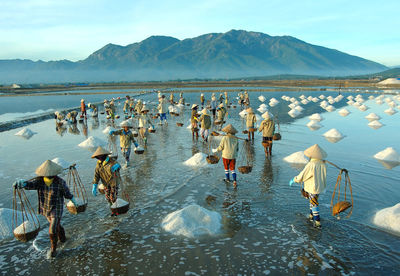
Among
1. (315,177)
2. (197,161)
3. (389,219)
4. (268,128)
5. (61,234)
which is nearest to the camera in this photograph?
(61,234)

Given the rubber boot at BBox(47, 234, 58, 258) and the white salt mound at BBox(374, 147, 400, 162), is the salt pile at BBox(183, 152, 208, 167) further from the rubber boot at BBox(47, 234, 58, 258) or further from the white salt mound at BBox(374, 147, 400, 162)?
the white salt mound at BBox(374, 147, 400, 162)

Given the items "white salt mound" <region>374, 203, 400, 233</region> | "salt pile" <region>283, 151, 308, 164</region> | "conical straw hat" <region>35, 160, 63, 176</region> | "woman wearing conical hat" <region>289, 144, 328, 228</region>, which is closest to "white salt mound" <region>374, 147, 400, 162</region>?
"salt pile" <region>283, 151, 308, 164</region>

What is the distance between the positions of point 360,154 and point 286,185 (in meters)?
5.14

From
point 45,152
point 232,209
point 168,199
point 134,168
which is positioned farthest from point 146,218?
point 45,152

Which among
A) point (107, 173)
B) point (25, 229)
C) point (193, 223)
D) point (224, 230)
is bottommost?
point (224, 230)

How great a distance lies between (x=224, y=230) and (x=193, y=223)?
665 mm

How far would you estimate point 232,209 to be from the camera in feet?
22.8

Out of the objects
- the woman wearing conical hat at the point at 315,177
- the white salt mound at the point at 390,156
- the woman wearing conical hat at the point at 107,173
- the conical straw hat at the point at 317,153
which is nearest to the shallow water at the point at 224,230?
the white salt mound at the point at 390,156

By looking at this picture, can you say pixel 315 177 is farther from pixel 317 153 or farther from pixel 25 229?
pixel 25 229

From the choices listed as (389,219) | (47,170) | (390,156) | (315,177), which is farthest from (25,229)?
(390,156)

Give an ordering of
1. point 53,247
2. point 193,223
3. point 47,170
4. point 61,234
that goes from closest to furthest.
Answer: point 47,170 < point 53,247 < point 61,234 < point 193,223

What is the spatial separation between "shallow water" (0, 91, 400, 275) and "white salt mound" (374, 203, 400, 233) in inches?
6.1

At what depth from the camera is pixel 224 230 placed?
6.05m

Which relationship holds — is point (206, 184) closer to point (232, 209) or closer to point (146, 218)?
point (232, 209)
